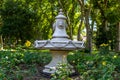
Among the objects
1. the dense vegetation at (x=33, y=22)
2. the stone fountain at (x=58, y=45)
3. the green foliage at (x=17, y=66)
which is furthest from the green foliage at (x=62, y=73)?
the dense vegetation at (x=33, y=22)

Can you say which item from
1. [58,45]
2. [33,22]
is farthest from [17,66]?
[33,22]

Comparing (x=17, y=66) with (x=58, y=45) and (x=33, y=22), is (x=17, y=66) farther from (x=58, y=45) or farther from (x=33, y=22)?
(x=33, y=22)

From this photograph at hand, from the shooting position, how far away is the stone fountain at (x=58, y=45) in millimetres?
5898

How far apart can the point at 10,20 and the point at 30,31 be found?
2.03 meters

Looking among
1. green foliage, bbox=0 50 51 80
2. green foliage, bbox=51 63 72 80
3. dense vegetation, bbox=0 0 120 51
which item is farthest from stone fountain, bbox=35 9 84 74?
dense vegetation, bbox=0 0 120 51

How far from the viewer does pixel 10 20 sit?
21938 millimetres

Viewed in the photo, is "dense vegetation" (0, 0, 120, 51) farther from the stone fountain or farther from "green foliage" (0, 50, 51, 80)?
the stone fountain

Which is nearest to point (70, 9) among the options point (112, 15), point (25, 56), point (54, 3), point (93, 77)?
point (54, 3)

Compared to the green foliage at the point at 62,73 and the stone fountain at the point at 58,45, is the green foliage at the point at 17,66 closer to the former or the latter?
the stone fountain at the point at 58,45

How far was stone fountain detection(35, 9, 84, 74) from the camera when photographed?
5898 mm

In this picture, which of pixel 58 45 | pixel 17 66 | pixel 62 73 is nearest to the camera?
pixel 62 73

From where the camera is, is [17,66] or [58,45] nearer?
[58,45]

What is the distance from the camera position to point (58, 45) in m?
5.89

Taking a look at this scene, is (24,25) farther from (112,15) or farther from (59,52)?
(59,52)
